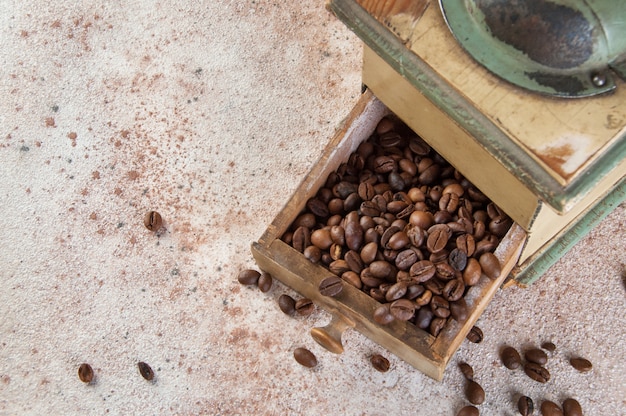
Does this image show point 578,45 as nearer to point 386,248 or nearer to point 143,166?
point 386,248

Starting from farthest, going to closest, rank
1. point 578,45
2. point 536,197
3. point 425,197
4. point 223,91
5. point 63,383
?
point 223,91 < point 63,383 < point 425,197 < point 536,197 < point 578,45

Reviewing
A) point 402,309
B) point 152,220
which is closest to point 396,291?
point 402,309

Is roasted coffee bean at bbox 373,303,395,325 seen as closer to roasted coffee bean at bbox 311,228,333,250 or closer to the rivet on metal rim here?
roasted coffee bean at bbox 311,228,333,250

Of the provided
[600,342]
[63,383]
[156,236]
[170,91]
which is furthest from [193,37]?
[600,342]

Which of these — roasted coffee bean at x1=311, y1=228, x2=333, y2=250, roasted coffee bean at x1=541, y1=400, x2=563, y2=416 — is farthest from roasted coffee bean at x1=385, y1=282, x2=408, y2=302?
roasted coffee bean at x1=541, y1=400, x2=563, y2=416

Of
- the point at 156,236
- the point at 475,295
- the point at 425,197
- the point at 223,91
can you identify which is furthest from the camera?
the point at 223,91

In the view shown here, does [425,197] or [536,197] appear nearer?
[536,197]
